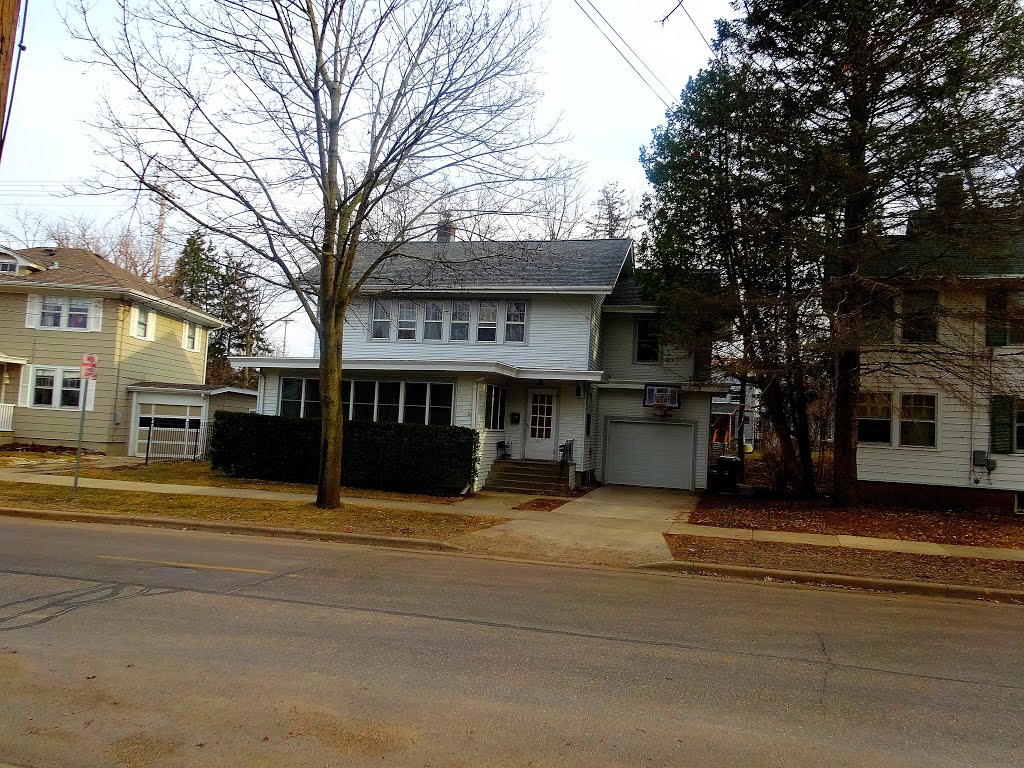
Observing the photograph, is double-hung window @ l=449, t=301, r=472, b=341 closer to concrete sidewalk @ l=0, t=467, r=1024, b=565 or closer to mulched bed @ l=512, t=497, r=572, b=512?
concrete sidewalk @ l=0, t=467, r=1024, b=565

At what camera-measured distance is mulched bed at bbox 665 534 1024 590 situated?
9961 mm

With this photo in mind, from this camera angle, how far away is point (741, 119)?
56.3 ft

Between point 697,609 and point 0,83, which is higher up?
point 0,83

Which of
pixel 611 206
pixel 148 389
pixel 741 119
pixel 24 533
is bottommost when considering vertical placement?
pixel 24 533

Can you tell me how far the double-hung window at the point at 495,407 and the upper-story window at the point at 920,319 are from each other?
A: 10.5 m

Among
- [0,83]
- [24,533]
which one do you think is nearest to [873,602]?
[0,83]

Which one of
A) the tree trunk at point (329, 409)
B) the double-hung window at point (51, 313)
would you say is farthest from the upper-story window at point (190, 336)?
the tree trunk at point (329, 409)

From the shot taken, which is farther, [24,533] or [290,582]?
[24,533]

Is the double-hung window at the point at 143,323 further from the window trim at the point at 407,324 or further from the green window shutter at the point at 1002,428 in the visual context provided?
the green window shutter at the point at 1002,428

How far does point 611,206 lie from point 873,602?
37332 mm

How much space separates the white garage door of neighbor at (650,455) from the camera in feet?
76.0

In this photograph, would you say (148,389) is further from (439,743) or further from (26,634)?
(439,743)

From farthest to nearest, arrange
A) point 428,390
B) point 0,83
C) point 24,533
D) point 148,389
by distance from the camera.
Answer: point 148,389 → point 428,390 → point 24,533 → point 0,83

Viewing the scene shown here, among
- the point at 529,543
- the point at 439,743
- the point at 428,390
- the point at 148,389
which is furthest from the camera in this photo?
the point at 148,389
